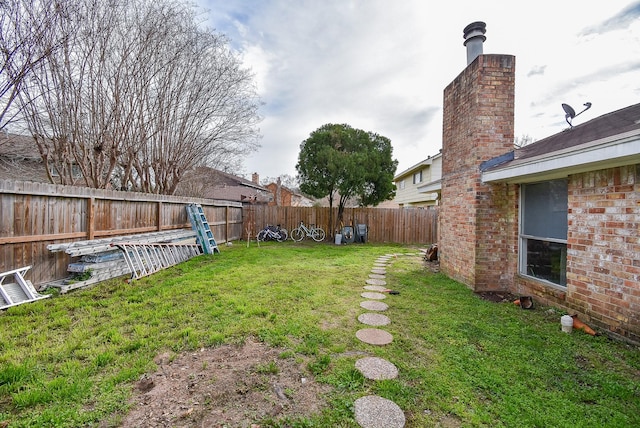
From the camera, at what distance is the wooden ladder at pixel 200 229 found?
26.5 feet

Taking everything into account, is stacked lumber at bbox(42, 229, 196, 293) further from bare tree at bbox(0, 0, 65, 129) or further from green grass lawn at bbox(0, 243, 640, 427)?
bare tree at bbox(0, 0, 65, 129)

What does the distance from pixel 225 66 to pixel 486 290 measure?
28.6ft

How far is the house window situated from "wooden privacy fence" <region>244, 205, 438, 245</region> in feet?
25.9

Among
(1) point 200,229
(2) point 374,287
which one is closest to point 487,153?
(2) point 374,287

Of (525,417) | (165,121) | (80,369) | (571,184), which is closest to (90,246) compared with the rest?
(80,369)

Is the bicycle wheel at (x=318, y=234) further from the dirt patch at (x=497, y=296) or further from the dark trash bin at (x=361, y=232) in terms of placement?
the dirt patch at (x=497, y=296)

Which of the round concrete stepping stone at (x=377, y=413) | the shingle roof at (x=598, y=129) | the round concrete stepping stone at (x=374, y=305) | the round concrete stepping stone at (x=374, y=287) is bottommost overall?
the round concrete stepping stone at (x=377, y=413)

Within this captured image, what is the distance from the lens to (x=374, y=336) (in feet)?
9.58

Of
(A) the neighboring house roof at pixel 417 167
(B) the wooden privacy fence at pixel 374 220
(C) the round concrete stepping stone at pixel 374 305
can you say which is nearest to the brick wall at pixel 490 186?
(C) the round concrete stepping stone at pixel 374 305

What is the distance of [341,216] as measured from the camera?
12.3 m

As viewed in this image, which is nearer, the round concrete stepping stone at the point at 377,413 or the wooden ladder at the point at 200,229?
the round concrete stepping stone at the point at 377,413

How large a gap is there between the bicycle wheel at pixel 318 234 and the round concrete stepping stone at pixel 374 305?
8.40 metres

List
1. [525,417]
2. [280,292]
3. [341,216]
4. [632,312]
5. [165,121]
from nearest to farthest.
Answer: [525,417] → [632,312] → [280,292] → [165,121] → [341,216]

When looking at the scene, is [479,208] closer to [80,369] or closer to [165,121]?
[80,369]
